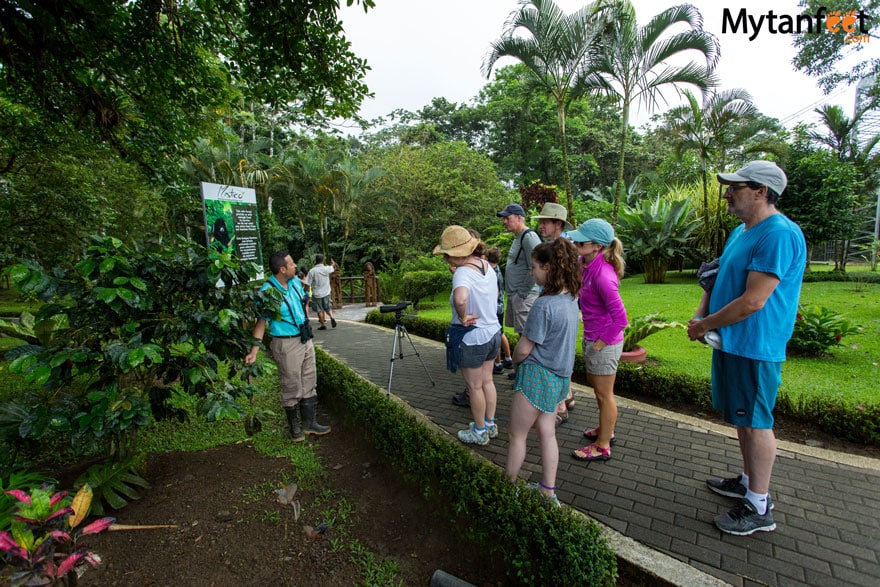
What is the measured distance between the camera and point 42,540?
1355 mm


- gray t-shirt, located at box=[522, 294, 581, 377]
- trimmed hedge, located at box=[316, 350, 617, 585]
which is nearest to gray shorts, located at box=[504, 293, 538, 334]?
trimmed hedge, located at box=[316, 350, 617, 585]

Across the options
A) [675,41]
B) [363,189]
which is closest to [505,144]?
[363,189]

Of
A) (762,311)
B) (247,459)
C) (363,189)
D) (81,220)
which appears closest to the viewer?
(762,311)

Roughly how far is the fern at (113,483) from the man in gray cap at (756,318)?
374 cm

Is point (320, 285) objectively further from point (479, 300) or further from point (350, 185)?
point (350, 185)

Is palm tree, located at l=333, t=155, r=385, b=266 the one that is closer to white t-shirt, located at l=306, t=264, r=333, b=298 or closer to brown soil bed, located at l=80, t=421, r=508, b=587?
white t-shirt, located at l=306, t=264, r=333, b=298

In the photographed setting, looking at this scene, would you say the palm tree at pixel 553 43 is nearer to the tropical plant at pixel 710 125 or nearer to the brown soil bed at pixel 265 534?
the tropical plant at pixel 710 125

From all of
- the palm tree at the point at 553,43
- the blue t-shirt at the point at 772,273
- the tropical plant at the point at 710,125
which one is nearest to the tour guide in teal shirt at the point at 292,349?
the blue t-shirt at the point at 772,273

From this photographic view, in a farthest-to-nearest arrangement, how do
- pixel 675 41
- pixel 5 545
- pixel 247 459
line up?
pixel 675 41, pixel 247 459, pixel 5 545

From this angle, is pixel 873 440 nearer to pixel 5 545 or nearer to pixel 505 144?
pixel 5 545

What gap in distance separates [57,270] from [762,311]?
4.00m

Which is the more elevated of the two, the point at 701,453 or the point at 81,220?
the point at 81,220

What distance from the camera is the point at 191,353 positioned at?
2730 mm

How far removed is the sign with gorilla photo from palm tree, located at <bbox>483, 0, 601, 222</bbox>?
6.36 m
